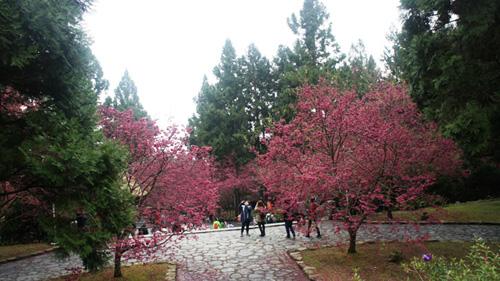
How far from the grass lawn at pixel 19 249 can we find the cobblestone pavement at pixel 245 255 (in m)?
0.85

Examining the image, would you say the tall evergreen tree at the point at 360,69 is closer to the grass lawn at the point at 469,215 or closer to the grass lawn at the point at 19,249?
the grass lawn at the point at 469,215

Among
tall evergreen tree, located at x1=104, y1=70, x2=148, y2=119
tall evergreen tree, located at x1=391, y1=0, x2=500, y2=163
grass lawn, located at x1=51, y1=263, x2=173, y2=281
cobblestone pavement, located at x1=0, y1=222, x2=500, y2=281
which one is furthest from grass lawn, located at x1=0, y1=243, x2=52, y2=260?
tall evergreen tree, located at x1=104, y1=70, x2=148, y2=119

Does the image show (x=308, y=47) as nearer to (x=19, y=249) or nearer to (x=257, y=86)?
(x=257, y=86)

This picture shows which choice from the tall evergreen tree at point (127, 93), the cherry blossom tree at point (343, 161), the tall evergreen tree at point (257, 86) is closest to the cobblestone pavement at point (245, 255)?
the cherry blossom tree at point (343, 161)

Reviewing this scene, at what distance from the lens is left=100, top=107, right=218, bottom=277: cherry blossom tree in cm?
778

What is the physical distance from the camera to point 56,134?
4.53 metres

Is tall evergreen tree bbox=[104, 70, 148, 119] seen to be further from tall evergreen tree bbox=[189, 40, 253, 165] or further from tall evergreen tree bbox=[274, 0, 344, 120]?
tall evergreen tree bbox=[274, 0, 344, 120]

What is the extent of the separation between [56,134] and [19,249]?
35.2 ft

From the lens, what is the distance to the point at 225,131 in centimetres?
2702

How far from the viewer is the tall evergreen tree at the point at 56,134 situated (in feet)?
13.5

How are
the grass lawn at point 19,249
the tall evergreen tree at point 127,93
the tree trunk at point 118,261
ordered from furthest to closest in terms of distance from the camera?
the tall evergreen tree at point 127,93 → the grass lawn at point 19,249 → the tree trunk at point 118,261

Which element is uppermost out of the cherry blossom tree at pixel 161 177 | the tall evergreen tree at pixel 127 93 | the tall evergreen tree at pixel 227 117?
the tall evergreen tree at pixel 127 93

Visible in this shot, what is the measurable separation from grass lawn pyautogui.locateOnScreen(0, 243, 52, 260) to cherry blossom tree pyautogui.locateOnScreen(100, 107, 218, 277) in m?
5.81

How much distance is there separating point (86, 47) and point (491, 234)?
12774mm
